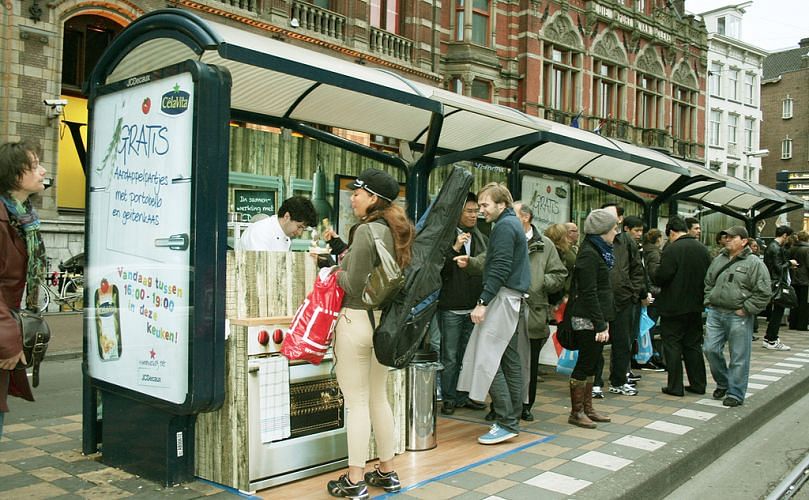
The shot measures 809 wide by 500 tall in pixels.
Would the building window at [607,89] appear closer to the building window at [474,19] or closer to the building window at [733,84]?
the building window at [474,19]

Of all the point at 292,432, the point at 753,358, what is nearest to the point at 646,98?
the point at 753,358

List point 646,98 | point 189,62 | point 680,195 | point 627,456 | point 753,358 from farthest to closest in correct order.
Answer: point 646,98 → point 680,195 → point 753,358 → point 627,456 → point 189,62

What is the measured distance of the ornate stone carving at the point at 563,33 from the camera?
1105 inches

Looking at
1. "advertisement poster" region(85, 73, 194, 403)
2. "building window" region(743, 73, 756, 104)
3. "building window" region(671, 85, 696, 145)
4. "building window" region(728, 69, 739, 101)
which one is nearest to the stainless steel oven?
"advertisement poster" region(85, 73, 194, 403)

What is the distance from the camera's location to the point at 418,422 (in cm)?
A: 510

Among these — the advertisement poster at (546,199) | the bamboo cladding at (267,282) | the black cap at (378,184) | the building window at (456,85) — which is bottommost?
the bamboo cladding at (267,282)

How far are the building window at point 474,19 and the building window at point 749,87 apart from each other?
82.6 feet

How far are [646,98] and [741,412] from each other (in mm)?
30509

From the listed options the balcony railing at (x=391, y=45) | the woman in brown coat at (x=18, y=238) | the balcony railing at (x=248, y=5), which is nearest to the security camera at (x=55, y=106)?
the balcony railing at (x=248, y=5)

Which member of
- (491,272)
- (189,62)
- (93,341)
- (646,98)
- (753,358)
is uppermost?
(646,98)

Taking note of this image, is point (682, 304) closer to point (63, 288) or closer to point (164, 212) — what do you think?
point (164, 212)

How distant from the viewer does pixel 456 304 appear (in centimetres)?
633

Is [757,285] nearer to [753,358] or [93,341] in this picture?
[753,358]

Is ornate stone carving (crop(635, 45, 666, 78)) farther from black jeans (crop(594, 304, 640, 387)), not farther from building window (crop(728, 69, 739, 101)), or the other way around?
black jeans (crop(594, 304, 640, 387))
